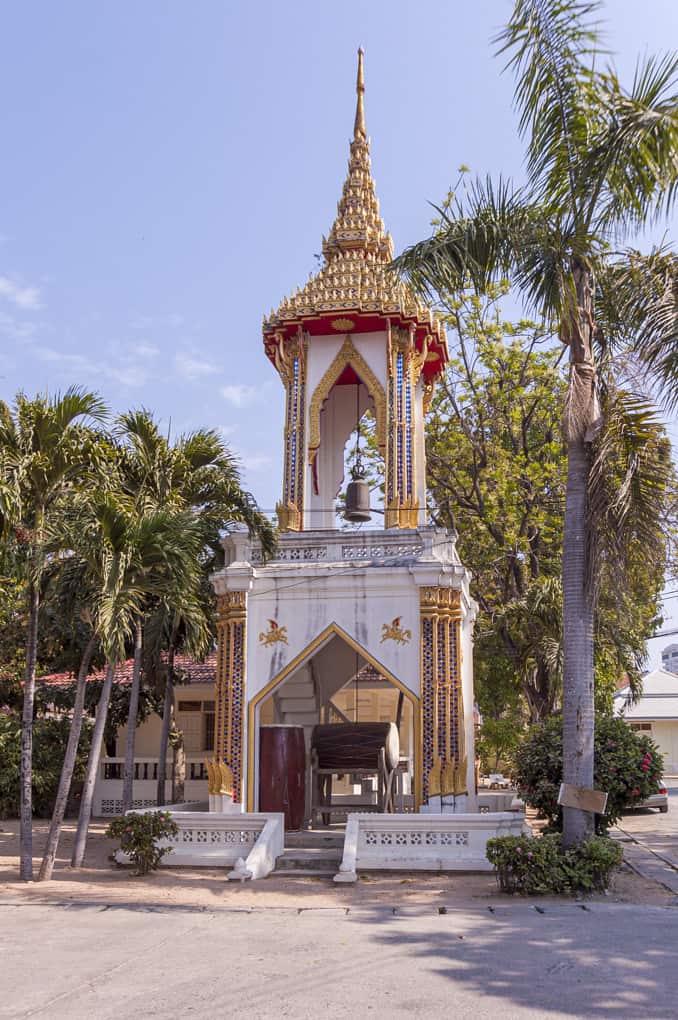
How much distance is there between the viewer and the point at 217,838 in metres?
14.0

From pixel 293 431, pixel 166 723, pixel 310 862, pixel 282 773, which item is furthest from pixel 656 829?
pixel 293 431

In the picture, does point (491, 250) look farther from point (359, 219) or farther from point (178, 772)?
point (178, 772)

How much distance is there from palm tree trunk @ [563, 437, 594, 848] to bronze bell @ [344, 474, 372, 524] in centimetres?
455

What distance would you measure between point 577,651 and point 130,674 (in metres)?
15.3

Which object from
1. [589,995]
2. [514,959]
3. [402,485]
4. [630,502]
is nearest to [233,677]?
[402,485]

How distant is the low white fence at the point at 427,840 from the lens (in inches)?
→ 520

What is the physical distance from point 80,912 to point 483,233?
30.1 feet

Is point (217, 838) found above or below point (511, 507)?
below

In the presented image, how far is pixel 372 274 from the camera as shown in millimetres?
18188

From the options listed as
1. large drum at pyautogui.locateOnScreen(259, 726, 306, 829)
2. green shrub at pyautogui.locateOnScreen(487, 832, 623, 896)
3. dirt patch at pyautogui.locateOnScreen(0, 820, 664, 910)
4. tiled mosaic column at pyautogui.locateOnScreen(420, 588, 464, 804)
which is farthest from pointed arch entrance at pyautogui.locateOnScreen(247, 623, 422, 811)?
green shrub at pyautogui.locateOnScreen(487, 832, 623, 896)

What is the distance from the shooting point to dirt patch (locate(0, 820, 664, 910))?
1091 centimetres

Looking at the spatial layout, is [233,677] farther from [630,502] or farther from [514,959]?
[514,959]

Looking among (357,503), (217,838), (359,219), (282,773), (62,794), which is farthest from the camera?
(359,219)

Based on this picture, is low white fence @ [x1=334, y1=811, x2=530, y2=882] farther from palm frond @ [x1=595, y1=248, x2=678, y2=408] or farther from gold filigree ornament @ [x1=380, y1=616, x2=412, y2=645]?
palm frond @ [x1=595, y1=248, x2=678, y2=408]
